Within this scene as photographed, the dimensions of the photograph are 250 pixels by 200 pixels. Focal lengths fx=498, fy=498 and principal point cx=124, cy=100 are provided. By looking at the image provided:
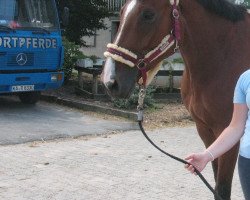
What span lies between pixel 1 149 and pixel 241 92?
546cm

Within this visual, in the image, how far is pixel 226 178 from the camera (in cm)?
386

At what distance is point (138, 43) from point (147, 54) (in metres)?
0.11

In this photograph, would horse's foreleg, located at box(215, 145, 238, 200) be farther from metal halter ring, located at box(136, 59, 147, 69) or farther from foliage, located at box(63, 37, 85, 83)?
foliage, located at box(63, 37, 85, 83)

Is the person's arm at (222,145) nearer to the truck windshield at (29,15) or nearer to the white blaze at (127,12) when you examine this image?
the white blaze at (127,12)

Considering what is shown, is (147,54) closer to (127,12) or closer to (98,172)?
(127,12)

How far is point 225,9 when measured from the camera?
382 cm

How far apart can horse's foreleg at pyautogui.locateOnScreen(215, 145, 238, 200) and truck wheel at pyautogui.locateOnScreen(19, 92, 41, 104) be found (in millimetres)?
8695

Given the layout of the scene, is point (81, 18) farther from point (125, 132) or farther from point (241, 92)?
point (241, 92)

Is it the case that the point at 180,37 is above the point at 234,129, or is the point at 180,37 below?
above

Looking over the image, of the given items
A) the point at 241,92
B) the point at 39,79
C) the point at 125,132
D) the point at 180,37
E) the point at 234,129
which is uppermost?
the point at 180,37

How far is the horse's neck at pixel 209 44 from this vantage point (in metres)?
3.74

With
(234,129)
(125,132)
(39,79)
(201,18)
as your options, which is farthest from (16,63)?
(234,129)

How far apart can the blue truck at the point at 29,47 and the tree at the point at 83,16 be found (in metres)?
2.41

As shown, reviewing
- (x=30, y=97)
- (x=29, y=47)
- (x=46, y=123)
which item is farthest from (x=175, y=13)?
(x=30, y=97)
